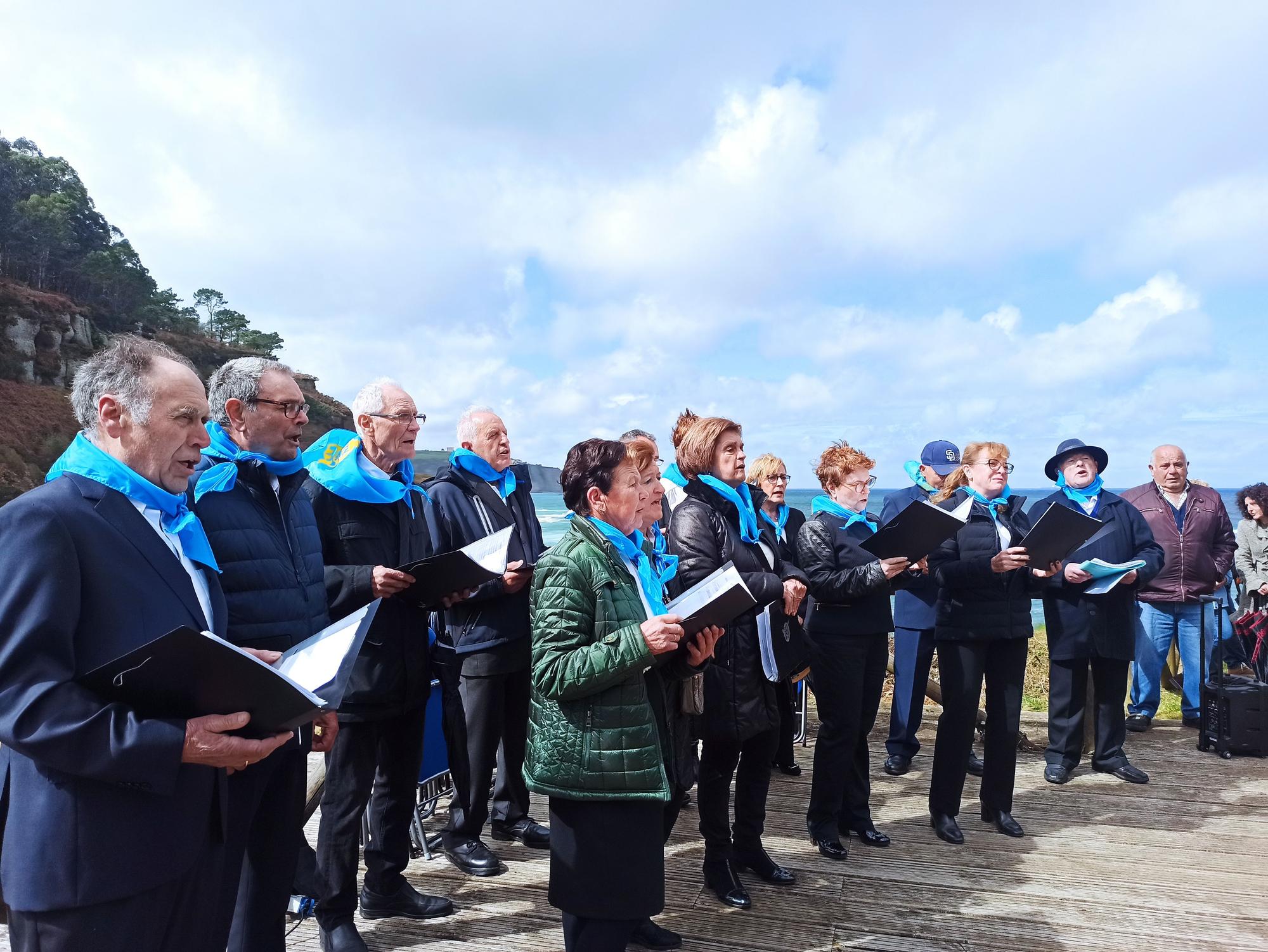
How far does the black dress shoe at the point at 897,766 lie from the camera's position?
5.47m

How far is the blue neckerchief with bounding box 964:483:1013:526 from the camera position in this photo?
4391mm

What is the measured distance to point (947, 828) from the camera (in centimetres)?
431

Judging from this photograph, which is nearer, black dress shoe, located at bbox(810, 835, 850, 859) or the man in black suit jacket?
the man in black suit jacket

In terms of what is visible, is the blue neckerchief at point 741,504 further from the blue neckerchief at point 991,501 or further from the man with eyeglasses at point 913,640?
the man with eyeglasses at point 913,640

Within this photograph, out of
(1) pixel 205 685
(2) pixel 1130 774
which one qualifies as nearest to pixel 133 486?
(1) pixel 205 685

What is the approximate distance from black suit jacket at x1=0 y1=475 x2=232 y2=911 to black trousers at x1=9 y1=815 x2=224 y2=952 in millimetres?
55

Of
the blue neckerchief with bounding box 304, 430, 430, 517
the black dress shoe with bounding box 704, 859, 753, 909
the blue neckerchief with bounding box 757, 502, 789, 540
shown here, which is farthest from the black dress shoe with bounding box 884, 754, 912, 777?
the blue neckerchief with bounding box 304, 430, 430, 517

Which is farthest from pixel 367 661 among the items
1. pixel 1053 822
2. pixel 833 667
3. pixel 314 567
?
pixel 1053 822

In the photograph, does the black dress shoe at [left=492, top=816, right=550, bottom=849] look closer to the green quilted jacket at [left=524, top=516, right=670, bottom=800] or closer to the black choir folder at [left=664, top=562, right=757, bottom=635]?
the green quilted jacket at [left=524, top=516, right=670, bottom=800]

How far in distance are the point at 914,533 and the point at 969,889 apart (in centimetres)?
165

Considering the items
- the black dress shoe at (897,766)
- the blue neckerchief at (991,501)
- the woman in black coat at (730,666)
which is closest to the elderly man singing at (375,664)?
the woman in black coat at (730,666)

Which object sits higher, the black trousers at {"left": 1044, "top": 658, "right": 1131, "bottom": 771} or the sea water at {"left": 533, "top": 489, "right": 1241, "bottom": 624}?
the sea water at {"left": 533, "top": 489, "right": 1241, "bottom": 624}

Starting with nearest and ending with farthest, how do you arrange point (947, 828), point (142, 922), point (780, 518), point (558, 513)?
point (142, 922) → point (947, 828) → point (780, 518) → point (558, 513)

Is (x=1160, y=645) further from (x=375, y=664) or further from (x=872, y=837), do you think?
(x=375, y=664)
